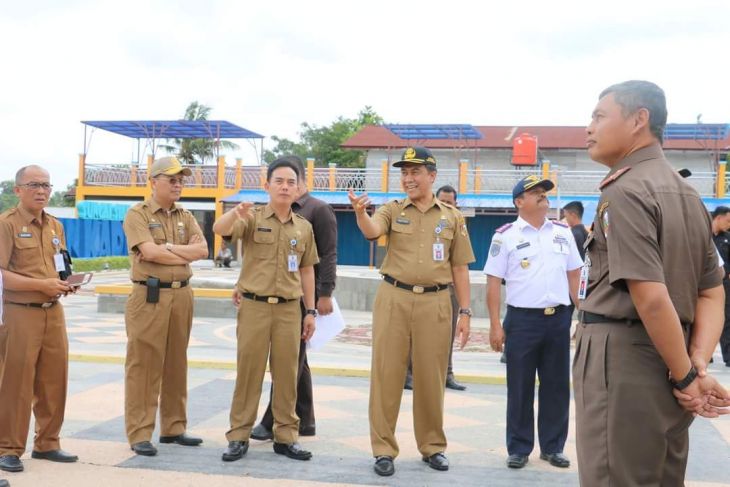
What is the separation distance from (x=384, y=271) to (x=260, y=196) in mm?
23735

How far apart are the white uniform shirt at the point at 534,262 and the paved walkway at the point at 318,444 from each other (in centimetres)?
103

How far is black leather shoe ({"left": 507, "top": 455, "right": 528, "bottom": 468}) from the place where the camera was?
171 inches

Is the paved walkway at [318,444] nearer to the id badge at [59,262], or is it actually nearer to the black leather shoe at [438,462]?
the black leather shoe at [438,462]

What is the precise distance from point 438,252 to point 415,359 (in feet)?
2.18

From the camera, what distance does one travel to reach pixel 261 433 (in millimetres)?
4906

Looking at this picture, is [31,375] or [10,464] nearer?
[10,464]

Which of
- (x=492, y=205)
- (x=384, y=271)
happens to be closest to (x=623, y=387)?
(x=384, y=271)

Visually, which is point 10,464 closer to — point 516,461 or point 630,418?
point 516,461

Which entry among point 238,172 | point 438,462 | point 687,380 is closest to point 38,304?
point 438,462

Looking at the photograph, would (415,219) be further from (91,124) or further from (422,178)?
(91,124)

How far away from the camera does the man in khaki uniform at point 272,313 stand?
4.45 m

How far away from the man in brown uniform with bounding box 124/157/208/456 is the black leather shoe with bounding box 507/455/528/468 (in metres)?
1.97

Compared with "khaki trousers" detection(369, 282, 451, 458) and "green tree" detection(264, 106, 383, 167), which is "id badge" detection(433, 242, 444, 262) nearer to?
"khaki trousers" detection(369, 282, 451, 458)

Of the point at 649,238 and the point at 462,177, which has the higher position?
the point at 462,177
